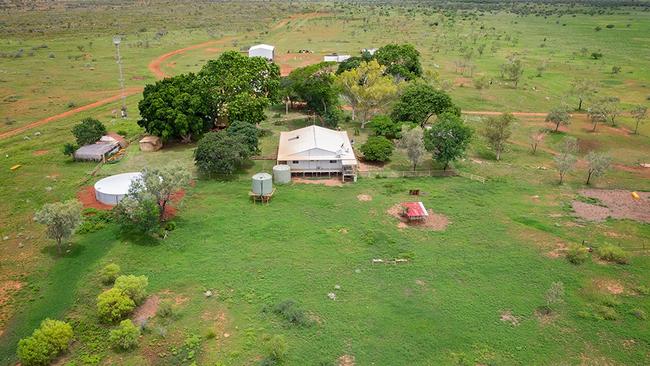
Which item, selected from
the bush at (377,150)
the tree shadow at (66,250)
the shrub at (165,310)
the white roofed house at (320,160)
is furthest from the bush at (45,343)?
the bush at (377,150)

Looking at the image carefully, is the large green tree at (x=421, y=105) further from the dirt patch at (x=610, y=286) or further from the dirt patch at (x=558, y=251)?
the dirt patch at (x=610, y=286)

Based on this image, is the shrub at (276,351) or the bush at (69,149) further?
the bush at (69,149)

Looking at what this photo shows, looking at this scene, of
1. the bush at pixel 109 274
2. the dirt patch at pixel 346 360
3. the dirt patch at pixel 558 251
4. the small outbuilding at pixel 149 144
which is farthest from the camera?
the small outbuilding at pixel 149 144

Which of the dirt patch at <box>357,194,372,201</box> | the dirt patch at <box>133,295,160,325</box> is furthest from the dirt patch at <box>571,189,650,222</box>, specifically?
the dirt patch at <box>133,295,160,325</box>

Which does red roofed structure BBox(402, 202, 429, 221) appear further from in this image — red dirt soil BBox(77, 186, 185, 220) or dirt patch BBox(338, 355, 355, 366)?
red dirt soil BBox(77, 186, 185, 220)

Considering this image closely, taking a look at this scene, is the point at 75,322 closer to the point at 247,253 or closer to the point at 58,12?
the point at 247,253

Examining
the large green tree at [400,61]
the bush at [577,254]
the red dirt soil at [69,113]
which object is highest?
the large green tree at [400,61]

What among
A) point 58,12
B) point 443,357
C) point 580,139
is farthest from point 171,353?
point 58,12
